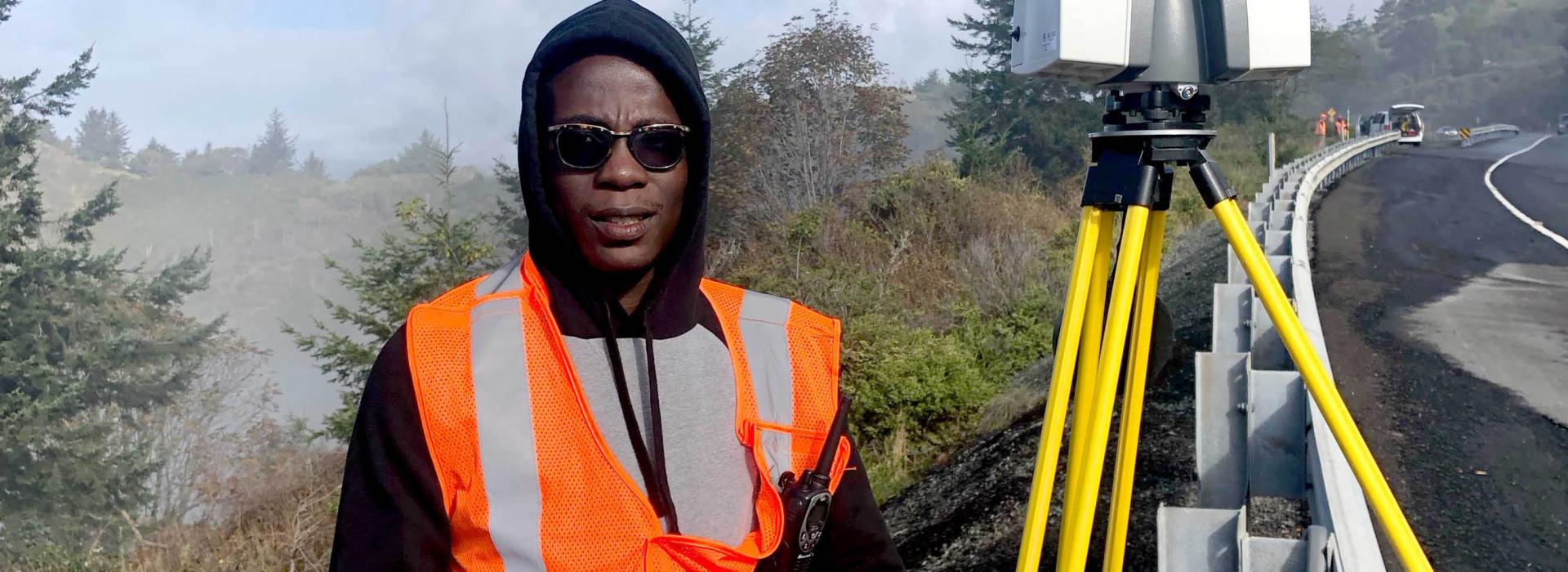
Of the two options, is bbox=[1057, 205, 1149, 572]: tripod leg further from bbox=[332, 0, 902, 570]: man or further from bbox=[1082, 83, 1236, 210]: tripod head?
bbox=[332, 0, 902, 570]: man

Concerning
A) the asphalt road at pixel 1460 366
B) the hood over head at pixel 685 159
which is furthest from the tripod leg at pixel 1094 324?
the asphalt road at pixel 1460 366

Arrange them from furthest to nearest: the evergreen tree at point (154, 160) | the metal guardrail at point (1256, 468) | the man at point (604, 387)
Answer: the evergreen tree at point (154, 160), the metal guardrail at point (1256, 468), the man at point (604, 387)

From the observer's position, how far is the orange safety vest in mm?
1367

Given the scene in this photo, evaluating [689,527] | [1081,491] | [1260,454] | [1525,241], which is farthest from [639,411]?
[1525,241]

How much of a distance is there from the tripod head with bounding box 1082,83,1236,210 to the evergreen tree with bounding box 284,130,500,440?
1592 centimetres

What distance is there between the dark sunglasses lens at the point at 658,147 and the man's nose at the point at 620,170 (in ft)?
0.04

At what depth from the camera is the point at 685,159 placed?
160cm

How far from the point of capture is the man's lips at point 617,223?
4.93ft

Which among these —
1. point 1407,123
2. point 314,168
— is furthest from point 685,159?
point 314,168

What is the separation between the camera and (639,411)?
152cm

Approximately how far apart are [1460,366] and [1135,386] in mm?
5386

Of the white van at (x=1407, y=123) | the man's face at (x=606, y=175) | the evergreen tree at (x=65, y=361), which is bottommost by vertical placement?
the evergreen tree at (x=65, y=361)

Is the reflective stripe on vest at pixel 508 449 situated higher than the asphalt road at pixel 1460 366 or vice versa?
the reflective stripe on vest at pixel 508 449

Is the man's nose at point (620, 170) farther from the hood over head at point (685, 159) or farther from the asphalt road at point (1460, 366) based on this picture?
the asphalt road at point (1460, 366)
